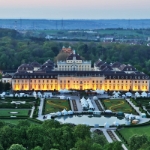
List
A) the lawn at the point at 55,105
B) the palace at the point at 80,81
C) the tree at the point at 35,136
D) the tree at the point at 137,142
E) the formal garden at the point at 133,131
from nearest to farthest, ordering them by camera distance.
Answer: the tree at the point at 137,142 → the tree at the point at 35,136 → the formal garden at the point at 133,131 → the lawn at the point at 55,105 → the palace at the point at 80,81

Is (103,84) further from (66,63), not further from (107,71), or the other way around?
(66,63)

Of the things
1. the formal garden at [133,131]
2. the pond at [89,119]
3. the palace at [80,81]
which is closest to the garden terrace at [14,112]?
the pond at [89,119]

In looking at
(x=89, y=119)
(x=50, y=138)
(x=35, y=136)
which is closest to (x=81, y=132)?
(x=50, y=138)

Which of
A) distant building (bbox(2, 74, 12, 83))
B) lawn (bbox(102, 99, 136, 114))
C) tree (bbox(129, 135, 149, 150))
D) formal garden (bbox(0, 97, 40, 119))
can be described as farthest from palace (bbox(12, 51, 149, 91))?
tree (bbox(129, 135, 149, 150))

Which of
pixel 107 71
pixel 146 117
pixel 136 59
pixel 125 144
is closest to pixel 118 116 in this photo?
pixel 146 117

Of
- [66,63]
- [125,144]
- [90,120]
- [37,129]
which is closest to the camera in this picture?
[37,129]

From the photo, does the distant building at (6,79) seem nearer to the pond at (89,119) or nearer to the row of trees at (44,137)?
the pond at (89,119)

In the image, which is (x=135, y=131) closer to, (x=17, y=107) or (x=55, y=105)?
(x=55, y=105)
